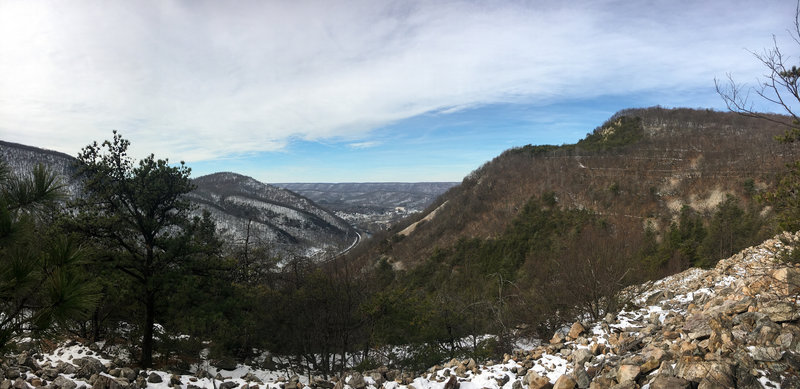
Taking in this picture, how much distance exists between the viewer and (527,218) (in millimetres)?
40531

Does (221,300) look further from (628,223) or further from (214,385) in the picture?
(628,223)

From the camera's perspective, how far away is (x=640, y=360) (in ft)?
17.6

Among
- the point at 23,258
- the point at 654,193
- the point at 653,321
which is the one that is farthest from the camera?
the point at 654,193

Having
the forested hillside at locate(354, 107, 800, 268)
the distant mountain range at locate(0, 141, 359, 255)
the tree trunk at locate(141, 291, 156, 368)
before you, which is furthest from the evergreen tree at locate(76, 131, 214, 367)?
the distant mountain range at locate(0, 141, 359, 255)

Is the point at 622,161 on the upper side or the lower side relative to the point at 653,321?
upper

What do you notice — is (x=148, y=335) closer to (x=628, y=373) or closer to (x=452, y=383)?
(x=452, y=383)

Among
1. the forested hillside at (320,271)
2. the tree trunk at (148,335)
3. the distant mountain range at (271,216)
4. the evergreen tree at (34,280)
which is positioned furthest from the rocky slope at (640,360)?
the distant mountain range at (271,216)

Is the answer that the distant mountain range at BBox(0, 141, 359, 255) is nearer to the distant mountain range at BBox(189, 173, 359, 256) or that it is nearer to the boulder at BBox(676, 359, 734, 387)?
the distant mountain range at BBox(189, 173, 359, 256)

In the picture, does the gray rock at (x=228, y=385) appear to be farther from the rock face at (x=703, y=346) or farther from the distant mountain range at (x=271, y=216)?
the distant mountain range at (x=271, y=216)

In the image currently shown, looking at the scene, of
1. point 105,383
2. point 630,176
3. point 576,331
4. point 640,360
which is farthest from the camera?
point 630,176

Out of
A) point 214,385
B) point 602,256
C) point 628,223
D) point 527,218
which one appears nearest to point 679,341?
point 602,256

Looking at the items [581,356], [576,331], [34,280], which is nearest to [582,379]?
[581,356]

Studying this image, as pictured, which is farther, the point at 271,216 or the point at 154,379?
the point at 271,216

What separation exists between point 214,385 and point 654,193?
42275 millimetres
